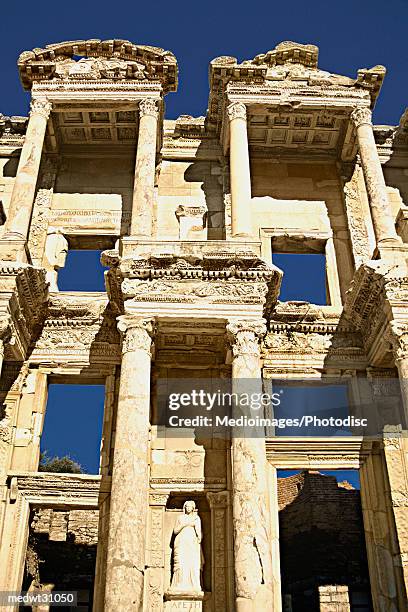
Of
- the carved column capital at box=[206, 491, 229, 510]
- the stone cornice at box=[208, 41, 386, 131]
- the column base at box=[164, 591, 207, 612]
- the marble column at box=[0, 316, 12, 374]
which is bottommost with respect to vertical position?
the column base at box=[164, 591, 207, 612]

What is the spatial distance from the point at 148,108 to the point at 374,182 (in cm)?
550

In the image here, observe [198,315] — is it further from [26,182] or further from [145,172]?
[26,182]

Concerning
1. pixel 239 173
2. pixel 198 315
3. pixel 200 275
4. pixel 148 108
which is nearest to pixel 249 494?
pixel 198 315

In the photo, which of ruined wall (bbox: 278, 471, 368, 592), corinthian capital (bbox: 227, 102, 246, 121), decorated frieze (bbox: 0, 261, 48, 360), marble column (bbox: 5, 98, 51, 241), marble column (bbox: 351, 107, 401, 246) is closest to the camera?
decorated frieze (bbox: 0, 261, 48, 360)

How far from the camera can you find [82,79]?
16.0m

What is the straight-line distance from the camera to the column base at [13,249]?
42.3 feet

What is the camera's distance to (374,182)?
47.5ft

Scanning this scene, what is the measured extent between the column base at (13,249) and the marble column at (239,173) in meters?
4.22

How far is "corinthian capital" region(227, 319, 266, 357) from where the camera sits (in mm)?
12109

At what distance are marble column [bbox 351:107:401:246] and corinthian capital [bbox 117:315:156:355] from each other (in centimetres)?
499

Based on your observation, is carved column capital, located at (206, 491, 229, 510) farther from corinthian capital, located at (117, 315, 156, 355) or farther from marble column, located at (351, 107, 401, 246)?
marble column, located at (351, 107, 401, 246)

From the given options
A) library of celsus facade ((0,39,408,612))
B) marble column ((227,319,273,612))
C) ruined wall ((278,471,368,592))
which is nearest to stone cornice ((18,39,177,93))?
library of celsus facade ((0,39,408,612))

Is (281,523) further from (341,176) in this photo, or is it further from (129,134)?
(129,134)

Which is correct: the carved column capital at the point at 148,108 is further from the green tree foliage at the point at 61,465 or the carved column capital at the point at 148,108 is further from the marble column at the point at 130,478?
the green tree foliage at the point at 61,465
